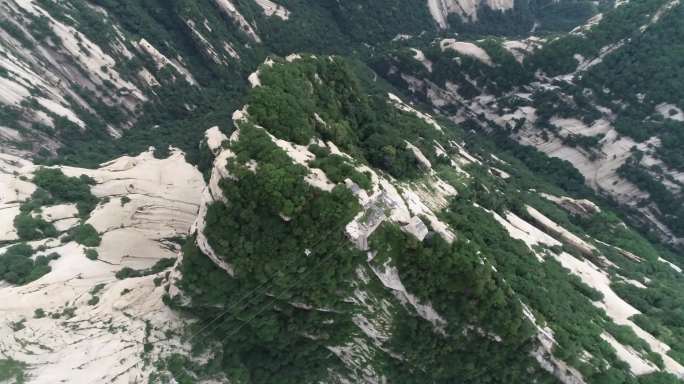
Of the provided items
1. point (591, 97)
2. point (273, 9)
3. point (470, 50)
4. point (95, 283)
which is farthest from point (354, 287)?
point (273, 9)

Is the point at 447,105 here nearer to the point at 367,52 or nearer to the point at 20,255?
the point at 367,52

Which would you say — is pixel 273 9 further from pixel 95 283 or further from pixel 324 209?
pixel 324 209

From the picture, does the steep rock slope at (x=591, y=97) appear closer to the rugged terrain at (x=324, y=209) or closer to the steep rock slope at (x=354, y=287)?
the rugged terrain at (x=324, y=209)

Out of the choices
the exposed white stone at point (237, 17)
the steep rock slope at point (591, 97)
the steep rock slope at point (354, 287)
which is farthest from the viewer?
the exposed white stone at point (237, 17)

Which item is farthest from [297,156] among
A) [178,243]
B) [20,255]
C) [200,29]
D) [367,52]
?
[367,52]

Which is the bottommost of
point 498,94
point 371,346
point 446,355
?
point 371,346

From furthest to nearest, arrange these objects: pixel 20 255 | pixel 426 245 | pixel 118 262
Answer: pixel 118 262 → pixel 20 255 → pixel 426 245

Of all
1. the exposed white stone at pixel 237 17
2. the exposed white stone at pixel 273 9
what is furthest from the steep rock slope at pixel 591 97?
the exposed white stone at pixel 237 17

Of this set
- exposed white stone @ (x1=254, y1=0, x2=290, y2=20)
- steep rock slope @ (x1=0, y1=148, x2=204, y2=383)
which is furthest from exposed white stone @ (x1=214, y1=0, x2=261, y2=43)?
steep rock slope @ (x1=0, y1=148, x2=204, y2=383)
